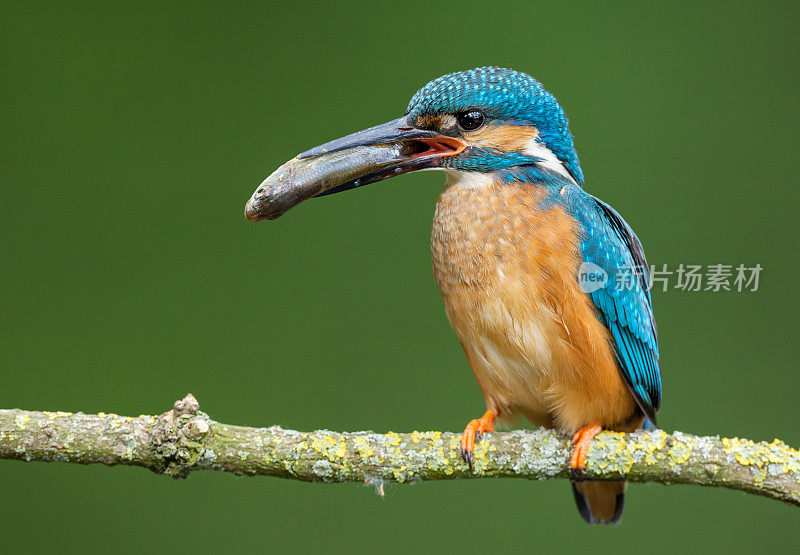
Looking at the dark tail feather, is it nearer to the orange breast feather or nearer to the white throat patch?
the orange breast feather

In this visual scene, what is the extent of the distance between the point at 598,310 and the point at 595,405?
233 mm

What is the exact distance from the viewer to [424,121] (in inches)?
75.7

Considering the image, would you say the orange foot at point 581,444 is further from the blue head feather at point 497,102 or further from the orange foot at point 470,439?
the blue head feather at point 497,102

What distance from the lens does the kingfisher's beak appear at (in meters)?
1.73

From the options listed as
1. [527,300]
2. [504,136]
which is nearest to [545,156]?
[504,136]

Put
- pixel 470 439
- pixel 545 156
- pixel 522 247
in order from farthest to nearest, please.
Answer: pixel 545 156
pixel 522 247
pixel 470 439

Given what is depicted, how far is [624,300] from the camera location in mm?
1978

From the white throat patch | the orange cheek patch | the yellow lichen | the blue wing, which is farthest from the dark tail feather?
the yellow lichen

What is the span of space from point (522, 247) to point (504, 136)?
29 cm

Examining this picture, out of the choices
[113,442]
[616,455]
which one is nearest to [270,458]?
[113,442]

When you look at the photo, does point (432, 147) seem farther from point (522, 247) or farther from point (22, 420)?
point (22, 420)

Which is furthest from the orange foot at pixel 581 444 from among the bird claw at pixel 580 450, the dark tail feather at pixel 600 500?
the dark tail feather at pixel 600 500

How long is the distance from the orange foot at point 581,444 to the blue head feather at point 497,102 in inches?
26.5

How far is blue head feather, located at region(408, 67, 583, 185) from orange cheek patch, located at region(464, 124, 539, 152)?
2 centimetres
